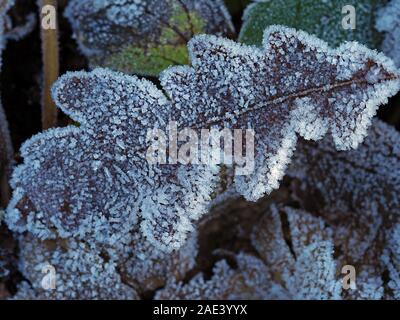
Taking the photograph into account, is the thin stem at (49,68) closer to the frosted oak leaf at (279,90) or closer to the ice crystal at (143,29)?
the ice crystal at (143,29)

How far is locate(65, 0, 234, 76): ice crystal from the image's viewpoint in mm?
1032

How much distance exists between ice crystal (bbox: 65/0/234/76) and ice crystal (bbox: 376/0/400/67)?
0.27m

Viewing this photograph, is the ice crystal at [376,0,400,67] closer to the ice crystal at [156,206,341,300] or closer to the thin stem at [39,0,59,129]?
the ice crystal at [156,206,341,300]

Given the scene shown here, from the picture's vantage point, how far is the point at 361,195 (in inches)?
42.9

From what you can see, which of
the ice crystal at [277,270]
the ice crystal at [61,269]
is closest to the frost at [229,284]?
the ice crystal at [277,270]

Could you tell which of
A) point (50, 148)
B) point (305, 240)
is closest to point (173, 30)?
point (50, 148)

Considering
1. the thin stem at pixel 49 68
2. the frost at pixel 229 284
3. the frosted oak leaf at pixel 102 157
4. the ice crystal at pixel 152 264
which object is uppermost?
the thin stem at pixel 49 68

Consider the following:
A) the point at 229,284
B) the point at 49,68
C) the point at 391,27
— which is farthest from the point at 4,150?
the point at 391,27

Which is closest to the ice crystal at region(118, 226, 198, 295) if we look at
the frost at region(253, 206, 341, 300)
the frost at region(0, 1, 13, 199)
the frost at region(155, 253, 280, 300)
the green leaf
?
the frost at region(155, 253, 280, 300)

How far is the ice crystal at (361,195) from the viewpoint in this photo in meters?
1.07

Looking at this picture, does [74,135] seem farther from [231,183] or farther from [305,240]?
[305,240]

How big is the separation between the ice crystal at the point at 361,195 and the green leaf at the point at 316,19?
163mm

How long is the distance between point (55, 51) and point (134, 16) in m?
0.15

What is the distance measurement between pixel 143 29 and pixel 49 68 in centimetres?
17
